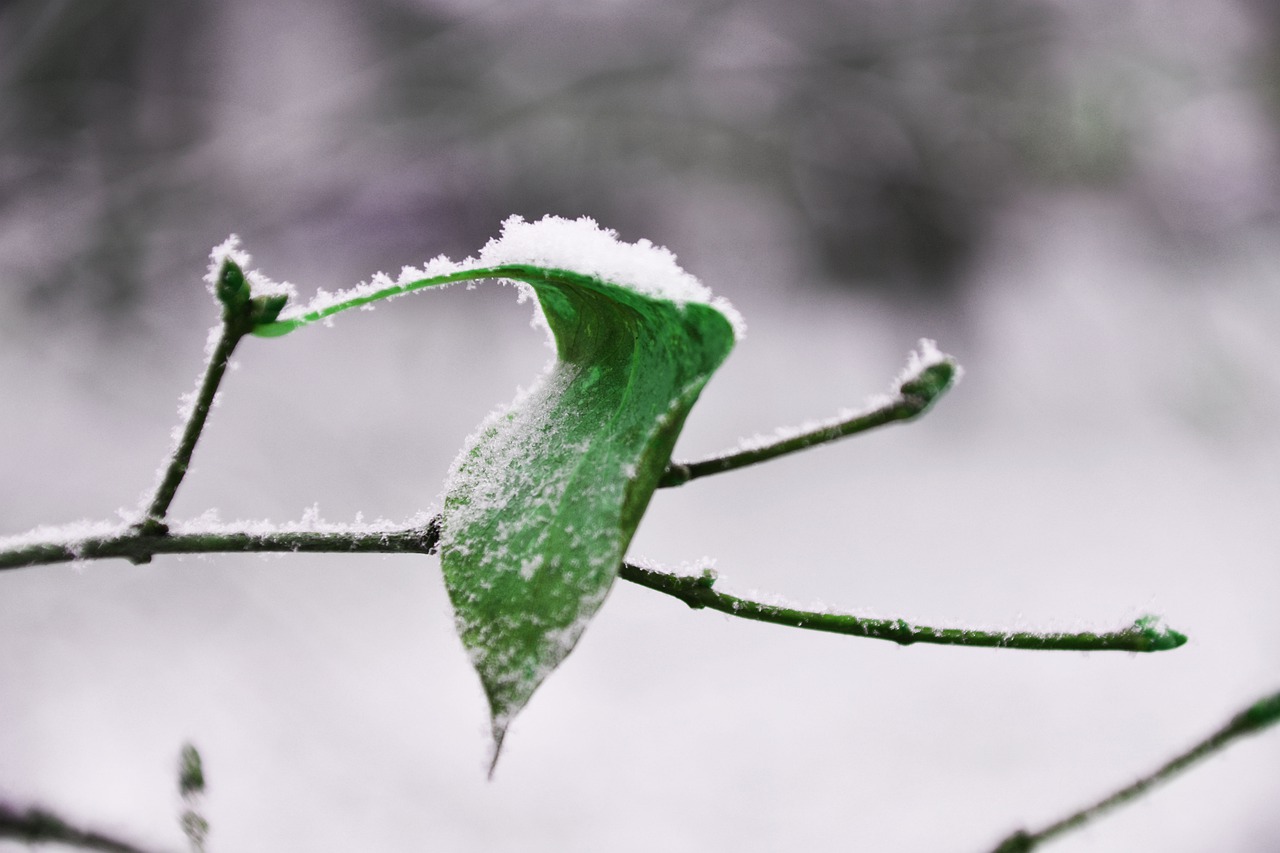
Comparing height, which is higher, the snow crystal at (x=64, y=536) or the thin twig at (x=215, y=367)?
the thin twig at (x=215, y=367)

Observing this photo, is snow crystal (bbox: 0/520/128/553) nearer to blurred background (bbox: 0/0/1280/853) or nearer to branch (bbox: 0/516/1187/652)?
branch (bbox: 0/516/1187/652)

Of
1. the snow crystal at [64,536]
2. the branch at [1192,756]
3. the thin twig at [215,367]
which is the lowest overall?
the branch at [1192,756]

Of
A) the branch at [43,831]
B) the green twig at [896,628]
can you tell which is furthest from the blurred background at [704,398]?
the green twig at [896,628]

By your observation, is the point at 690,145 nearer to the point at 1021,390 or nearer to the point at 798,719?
the point at 1021,390

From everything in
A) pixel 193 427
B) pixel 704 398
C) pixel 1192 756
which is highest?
pixel 704 398

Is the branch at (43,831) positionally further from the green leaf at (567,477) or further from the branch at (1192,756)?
the branch at (1192,756)

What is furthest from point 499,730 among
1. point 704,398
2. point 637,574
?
point 704,398

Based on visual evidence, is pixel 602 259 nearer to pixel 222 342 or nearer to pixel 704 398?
pixel 222 342
